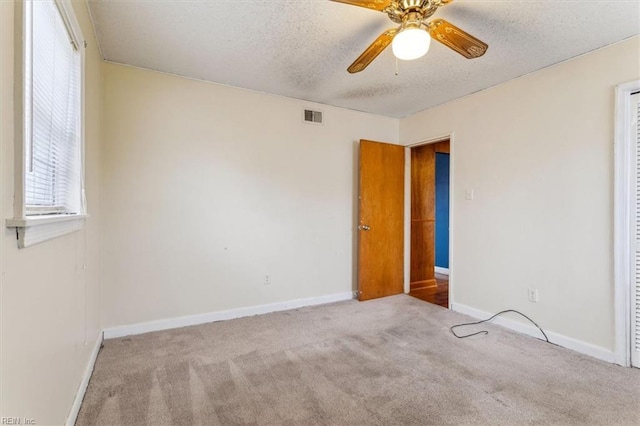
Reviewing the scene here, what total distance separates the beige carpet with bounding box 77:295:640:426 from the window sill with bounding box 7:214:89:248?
111 centimetres

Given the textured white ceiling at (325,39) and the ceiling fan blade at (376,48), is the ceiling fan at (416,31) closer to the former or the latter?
the ceiling fan blade at (376,48)

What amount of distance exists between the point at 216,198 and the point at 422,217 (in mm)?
3173

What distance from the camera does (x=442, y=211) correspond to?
5.70 metres

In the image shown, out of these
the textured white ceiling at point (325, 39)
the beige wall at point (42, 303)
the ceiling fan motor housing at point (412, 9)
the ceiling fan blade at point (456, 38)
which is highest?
the textured white ceiling at point (325, 39)

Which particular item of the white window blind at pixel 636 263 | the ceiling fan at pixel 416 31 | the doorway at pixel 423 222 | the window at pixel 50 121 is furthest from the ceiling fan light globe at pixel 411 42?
the doorway at pixel 423 222

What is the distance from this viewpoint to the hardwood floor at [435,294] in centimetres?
392

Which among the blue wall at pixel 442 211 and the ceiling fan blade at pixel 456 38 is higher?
the ceiling fan blade at pixel 456 38

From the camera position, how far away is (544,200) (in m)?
2.76

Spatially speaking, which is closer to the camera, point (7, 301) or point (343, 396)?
point (7, 301)

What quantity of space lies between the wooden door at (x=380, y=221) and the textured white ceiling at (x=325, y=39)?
0.98m

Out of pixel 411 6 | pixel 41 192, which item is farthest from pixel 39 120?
pixel 411 6

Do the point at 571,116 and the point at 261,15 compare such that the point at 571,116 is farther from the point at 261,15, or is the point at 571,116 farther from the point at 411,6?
the point at 261,15

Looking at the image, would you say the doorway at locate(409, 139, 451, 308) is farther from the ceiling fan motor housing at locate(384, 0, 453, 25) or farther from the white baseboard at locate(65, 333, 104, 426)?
the white baseboard at locate(65, 333, 104, 426)

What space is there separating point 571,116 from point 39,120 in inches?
142
